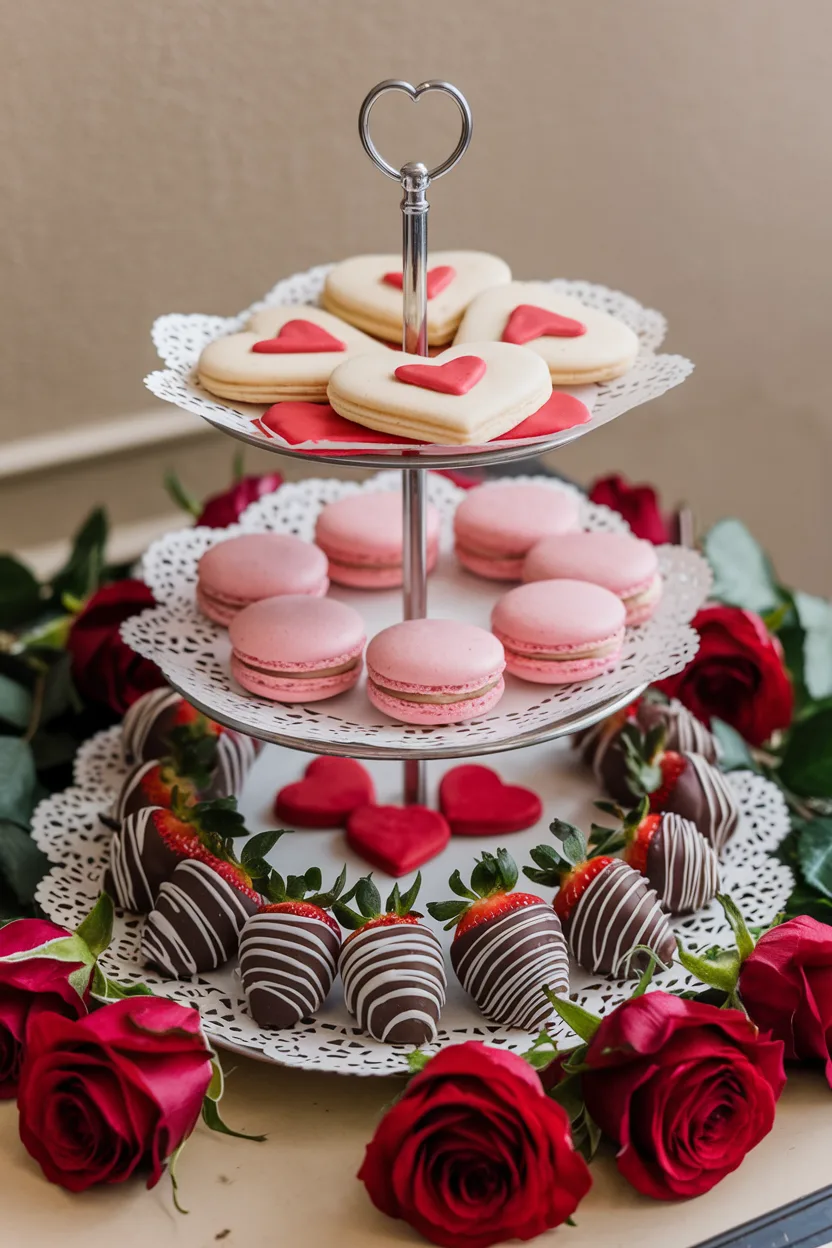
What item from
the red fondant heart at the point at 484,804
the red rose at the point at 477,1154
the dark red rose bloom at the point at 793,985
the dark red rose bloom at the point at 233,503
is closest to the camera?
the red rose at the point at 477,1154

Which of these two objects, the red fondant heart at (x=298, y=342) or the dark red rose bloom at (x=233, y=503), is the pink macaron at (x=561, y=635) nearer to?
the red fondant heart at (x=298, y=342)

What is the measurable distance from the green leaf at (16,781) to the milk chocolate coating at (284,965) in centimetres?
28

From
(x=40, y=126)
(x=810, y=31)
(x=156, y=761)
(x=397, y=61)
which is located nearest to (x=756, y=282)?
(x=810, y=31)

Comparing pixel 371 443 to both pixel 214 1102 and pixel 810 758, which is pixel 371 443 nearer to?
pixel 214 1102

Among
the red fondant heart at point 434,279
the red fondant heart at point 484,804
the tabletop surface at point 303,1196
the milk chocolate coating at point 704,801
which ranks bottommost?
the tabletop surface at point 303,1196

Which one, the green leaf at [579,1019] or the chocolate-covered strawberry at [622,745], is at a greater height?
the chocolate-covered strawberry at [622,745]

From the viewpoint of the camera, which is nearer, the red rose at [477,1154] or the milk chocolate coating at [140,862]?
the red rose at [477,1154]

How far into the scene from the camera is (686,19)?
71.2 inches

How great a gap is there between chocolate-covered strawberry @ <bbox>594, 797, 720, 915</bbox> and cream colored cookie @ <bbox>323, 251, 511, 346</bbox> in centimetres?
37

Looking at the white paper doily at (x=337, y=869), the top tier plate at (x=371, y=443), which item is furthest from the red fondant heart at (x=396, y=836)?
the top tier plate at (x=371, y=443)

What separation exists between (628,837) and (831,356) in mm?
1375

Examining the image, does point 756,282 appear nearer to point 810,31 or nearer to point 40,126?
point 810,31

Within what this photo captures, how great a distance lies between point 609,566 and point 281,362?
306mm

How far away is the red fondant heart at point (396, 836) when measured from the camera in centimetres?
101
